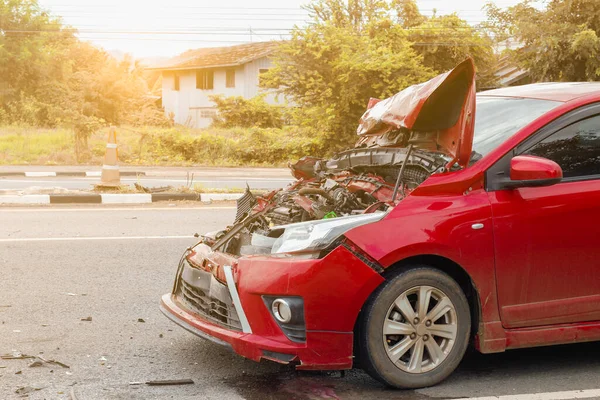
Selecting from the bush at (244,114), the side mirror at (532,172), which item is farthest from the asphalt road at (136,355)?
the bush at (244,114)

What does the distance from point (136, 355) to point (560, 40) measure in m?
21.5

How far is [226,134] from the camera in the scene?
30609 mm

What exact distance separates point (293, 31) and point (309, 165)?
1757 cm

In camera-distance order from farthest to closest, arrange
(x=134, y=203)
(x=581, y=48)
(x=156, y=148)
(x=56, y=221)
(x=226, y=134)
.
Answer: (x=226, y=134) → (x=156, y=148) → (x=581, y=48) → (x=134, y=203) → (x=56, y=221)

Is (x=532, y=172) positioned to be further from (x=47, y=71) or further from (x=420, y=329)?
(x=47, y=71)

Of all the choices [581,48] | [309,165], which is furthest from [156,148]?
[309,165]

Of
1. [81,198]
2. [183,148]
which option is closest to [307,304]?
[81,198]

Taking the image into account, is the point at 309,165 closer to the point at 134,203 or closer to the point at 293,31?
the point at 134,203

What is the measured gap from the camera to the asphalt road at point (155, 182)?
54.5 ft

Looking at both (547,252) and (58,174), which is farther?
(58,174)

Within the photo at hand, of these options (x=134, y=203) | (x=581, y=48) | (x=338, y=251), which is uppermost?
(x=581, y=48)

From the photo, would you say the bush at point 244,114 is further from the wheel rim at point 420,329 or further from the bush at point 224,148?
the wheel rim at point 420,329

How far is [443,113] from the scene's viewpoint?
4.50 metres

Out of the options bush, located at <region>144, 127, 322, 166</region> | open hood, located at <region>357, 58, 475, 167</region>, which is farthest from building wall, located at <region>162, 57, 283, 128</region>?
open hood, located at <region>357, 58, 475, 167</region>
